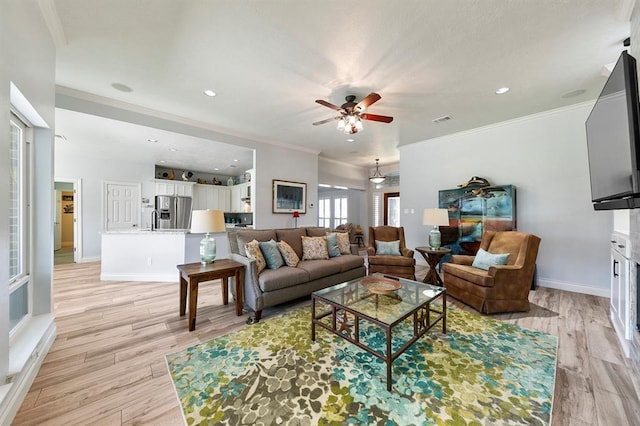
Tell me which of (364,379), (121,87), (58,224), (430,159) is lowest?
(364,379)

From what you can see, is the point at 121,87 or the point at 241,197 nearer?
the point at 121,87

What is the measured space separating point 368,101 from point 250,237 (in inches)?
88.7

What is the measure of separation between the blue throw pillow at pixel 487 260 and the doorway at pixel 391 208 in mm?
4487

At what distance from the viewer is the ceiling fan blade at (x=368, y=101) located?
2.62m

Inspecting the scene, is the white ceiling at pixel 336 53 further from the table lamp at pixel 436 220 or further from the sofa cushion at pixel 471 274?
the sofa cushion at pixel 471 274

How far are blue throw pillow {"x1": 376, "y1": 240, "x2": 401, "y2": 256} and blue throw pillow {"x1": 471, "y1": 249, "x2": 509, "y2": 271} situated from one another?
1215 millimetres

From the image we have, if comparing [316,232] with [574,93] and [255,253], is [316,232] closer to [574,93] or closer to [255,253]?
[255,253]

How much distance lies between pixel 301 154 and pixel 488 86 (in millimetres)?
3782

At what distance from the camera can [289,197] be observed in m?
5.55

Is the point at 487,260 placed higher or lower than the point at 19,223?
lower

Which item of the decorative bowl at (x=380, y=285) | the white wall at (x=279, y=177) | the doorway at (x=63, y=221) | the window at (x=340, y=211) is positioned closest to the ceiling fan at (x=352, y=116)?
the decorative bowl at (x=380, y=285)

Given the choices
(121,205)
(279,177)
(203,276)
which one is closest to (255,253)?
(203,276)

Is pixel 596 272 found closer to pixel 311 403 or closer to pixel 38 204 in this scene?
pixel 311 403

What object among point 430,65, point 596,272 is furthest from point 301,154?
point 596,272
